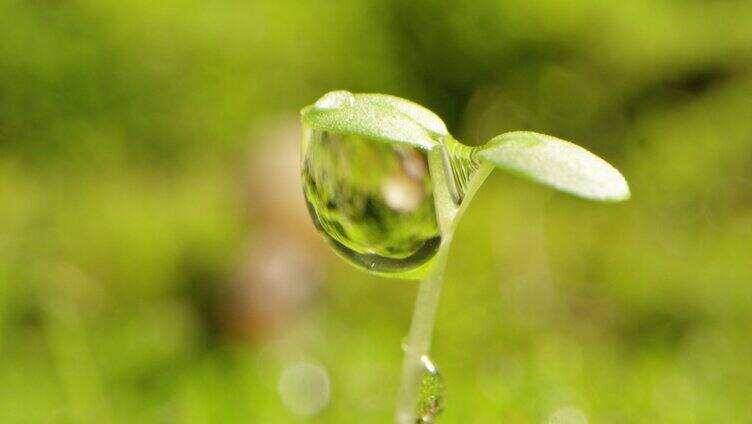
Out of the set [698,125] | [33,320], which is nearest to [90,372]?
[33,320]

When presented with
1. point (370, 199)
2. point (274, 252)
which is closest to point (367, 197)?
point (370, 199)

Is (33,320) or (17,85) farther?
(17,85)

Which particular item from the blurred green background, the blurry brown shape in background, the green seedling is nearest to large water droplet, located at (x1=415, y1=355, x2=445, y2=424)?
the green seedling

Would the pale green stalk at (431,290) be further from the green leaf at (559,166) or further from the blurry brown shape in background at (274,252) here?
the blurry brown shape in background at (274,252)

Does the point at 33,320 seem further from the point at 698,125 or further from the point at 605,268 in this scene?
the point at 698,125

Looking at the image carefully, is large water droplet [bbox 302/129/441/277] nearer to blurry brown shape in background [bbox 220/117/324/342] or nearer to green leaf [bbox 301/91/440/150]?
green leaf [bbox 301/91/440/150]

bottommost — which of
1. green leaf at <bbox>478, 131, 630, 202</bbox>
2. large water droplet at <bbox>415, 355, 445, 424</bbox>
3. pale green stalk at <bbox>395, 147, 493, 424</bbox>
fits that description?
large water droplet at <bbox>415, 355, 445, 424</bbox>
